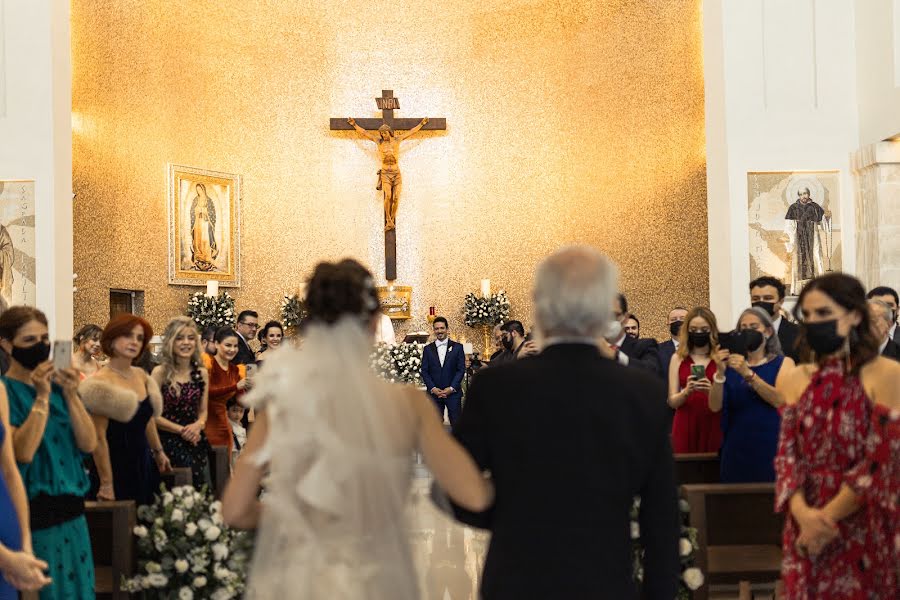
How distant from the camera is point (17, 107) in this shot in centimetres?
1038

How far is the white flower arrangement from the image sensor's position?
15.2ft

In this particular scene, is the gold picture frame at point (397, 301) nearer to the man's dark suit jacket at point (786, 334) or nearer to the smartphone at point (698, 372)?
the man's dark suit jacket at point (786, 334)

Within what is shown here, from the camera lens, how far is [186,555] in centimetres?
469

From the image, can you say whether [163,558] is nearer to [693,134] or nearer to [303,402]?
[303,402]

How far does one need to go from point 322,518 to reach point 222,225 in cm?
1201

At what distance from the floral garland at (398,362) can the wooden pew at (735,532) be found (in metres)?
5.93

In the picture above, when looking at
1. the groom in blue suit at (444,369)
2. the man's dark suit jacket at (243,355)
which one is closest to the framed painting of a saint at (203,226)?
the groom in blue suit at (444,369)

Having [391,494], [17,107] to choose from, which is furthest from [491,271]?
[391,494]

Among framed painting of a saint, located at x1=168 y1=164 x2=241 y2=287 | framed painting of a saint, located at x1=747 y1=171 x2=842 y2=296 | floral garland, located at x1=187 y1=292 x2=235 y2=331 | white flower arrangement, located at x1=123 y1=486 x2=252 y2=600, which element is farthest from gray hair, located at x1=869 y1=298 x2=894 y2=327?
framed painting of a saint, located at x1=168 y1=164 x2=241 y2=287

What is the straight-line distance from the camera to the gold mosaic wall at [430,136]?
43.4ft

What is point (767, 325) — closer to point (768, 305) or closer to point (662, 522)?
point (768, 305)

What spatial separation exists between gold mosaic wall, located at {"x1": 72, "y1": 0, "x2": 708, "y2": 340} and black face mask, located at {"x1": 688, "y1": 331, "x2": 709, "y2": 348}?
780 centimetres

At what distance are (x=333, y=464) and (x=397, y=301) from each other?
11.9 meters

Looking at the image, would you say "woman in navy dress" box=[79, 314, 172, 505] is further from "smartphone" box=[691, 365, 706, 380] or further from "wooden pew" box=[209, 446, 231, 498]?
"smartphone" box=[691, 365, 706, 380]
